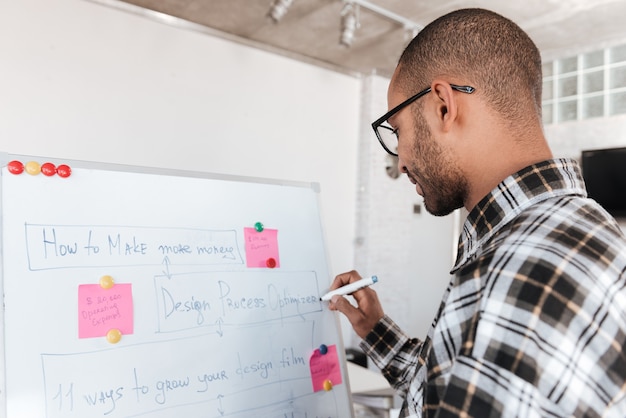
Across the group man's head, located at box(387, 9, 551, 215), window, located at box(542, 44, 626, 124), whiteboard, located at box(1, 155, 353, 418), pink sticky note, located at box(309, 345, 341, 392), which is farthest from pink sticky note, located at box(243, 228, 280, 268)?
window, located at box(542, 44, 626, 124)

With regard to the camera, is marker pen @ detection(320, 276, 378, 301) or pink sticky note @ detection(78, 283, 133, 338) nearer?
pink sticky note @ detection(78, 283, 133, 338)

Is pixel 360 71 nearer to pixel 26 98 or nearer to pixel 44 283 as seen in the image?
pixel 26 98

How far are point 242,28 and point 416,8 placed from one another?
1.21 m

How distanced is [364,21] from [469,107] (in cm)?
266

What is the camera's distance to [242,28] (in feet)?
10.8

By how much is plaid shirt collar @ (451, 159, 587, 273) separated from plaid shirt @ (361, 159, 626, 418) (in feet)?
0.19

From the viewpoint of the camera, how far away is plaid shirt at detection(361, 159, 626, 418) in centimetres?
54

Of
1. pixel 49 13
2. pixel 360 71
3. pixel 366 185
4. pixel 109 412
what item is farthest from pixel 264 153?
pixel 109 412

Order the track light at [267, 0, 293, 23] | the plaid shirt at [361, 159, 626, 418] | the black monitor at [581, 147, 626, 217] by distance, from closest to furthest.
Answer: the plaid shirt at [361, 159, 626, 418] → the track light at [267, 0, 293, 23] → the black monitor at [581, 147, 626, 217]

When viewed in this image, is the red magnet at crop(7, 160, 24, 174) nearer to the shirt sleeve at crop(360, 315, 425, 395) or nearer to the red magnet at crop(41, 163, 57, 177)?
the red magnet at crop(41, 163, 57, 177)

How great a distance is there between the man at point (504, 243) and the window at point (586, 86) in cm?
325

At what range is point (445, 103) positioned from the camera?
78 cm

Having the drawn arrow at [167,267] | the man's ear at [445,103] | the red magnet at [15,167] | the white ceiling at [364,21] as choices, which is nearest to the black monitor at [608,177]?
the white ceiling at [364,21]

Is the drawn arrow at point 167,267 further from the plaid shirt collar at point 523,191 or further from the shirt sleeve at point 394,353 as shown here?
the plaid shirt collar at point 523,191
